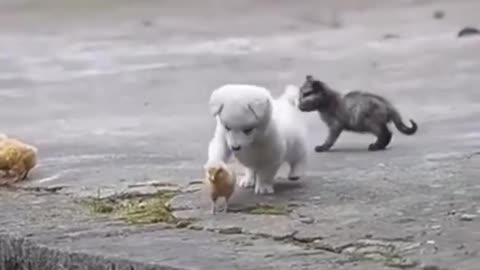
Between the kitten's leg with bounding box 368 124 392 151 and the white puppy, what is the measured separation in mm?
643

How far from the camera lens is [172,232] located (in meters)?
2.91

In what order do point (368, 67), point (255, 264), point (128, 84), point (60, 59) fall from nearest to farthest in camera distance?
point (255, 264)
point (128, 84)
point (368, 67)
point (60, 59)

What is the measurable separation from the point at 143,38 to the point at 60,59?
71.1 inches

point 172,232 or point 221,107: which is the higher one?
point 221,107

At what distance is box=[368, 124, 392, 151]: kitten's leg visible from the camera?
4254 millimetres

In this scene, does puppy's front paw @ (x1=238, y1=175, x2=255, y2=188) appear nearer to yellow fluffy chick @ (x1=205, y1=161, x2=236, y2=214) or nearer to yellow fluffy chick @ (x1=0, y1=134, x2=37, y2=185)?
yellow fluffy chick @ (x1=205, y1=161, x2=236, y2=214)

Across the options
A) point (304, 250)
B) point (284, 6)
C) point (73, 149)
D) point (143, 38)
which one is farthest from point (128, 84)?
point (284, 6)

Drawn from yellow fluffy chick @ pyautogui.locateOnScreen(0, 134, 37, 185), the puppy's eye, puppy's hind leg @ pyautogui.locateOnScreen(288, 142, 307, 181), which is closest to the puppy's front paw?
puppy's hind leg @ pyautogui.locateOnScreen(288, 142, 307, 181)

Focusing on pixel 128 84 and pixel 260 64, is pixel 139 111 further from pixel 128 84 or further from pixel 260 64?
pixel 260 64

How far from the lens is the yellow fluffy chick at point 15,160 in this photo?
3.56 meters

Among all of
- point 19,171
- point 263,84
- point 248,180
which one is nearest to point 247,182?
point 248,180

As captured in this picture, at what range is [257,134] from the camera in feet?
10.6

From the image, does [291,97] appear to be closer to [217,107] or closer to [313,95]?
[313,95]

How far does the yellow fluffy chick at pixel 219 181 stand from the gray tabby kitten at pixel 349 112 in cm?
112
